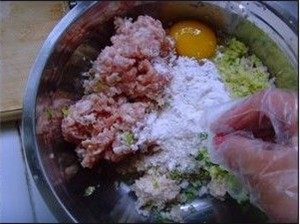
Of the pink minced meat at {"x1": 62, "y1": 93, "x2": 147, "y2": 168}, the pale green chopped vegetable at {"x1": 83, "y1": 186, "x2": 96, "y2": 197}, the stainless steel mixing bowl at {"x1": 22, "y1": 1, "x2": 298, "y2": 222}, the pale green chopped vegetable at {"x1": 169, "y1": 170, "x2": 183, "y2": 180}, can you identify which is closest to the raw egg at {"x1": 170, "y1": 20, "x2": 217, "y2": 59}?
the stainless steel mixing bowl at {"x1": 22, "y1": 1, "x2": 298, "y2": 222}

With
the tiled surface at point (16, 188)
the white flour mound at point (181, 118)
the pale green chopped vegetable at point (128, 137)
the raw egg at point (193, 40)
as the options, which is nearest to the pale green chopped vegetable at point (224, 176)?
the white flour mound at point (181, 118)

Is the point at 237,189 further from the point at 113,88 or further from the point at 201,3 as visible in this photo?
the point at 201,3

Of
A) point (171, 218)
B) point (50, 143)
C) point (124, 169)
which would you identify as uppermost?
point (50, 143)

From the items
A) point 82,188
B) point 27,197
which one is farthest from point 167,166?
point 27,197

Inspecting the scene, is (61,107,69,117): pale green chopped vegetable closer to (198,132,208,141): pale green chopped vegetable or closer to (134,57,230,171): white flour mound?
(134,57,230,171): white flour mound

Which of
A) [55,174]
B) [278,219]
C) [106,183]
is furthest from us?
[106,183]

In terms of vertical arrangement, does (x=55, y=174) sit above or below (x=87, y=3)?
below

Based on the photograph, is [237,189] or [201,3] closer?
[237,189]
